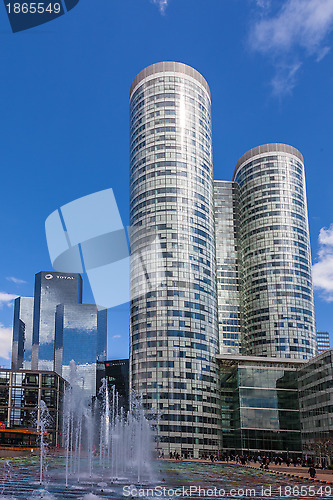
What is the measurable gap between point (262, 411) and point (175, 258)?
131 ft

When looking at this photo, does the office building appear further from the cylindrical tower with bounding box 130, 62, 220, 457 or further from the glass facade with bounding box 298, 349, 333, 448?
the glass facade with bounding box 298, 349, 333, 448

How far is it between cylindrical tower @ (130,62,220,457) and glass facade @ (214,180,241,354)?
124 feet

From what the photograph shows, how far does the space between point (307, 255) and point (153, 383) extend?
73.3 meters

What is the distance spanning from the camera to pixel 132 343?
427 feet

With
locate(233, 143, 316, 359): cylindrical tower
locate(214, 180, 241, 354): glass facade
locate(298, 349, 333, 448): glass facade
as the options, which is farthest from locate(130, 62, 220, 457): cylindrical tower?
locate(214, 180, 241, 354): glass facade

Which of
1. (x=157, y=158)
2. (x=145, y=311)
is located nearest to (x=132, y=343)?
(x=145, y=311)

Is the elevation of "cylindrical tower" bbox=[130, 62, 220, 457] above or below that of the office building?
above

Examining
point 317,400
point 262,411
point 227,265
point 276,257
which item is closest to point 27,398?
point 227,265

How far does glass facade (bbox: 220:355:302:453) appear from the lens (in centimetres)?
11981

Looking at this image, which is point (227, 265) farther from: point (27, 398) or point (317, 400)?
point (27, 398)

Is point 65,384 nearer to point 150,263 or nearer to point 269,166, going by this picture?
point 150,263

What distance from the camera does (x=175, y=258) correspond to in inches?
5049

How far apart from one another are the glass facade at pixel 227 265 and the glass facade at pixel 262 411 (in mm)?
43796

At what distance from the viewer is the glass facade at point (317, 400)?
101438 millimetres
